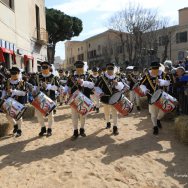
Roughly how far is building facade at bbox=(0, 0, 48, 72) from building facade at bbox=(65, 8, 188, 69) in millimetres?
8647

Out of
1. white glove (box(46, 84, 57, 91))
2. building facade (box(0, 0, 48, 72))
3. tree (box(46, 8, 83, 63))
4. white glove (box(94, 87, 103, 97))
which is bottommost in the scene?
white glove (box(94, 87, 103, 97))

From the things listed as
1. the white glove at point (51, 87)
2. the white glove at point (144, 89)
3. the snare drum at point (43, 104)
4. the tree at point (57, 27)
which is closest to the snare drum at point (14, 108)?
the snare drum at point (43, 104)

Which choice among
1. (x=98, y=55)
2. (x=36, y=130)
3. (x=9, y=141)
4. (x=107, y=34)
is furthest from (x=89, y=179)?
(x=98, y=55)

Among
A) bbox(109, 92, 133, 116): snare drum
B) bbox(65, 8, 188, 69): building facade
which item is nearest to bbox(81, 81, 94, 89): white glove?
bbox(109, 92, 133, 116): snare drum

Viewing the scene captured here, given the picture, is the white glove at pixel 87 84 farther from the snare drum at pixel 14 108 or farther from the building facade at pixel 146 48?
the building facade at pixel 146 48

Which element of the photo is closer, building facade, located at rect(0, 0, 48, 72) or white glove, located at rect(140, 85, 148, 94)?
white glove, located at rect(140, 85, 148, 94)

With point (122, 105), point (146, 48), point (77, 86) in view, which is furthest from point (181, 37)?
point (122, 105)

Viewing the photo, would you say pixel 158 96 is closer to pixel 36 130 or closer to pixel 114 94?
pixel 114 94

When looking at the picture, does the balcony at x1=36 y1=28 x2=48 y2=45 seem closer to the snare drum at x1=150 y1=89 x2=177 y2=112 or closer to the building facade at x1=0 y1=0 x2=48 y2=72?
the building facade at x1=0 y1=0 x2=48 y2=72

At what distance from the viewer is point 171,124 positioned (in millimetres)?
9875

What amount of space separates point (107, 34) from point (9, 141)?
172 ft

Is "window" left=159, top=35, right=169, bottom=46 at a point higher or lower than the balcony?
higher

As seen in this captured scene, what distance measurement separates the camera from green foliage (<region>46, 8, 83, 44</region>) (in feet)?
155

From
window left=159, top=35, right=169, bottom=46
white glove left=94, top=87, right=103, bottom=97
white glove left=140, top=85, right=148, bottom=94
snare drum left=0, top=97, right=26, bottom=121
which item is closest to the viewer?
snare drum left=0, top=97, right=26, bottom=121
